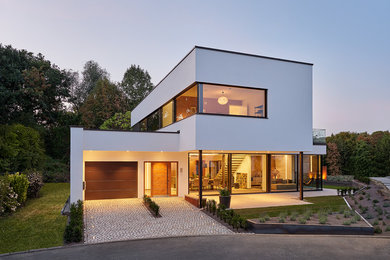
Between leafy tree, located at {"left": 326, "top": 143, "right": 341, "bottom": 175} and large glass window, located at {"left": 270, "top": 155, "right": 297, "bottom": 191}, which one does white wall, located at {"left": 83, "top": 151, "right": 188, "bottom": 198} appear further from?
leafy tree, located at {"left": 326, "top": 143, "right": 341, "bottom": 175}

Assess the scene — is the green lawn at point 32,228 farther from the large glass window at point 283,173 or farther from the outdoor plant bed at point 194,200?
the large glass window at point 283,173

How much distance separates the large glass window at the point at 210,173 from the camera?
15.9 meters

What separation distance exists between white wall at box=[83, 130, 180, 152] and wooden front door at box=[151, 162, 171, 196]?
6.93 ft

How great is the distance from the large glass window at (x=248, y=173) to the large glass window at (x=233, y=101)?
4.14 meters

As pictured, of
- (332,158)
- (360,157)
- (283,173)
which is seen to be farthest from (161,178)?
(360,157)

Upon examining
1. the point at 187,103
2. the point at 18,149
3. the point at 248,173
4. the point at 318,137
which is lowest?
the point at 248,173

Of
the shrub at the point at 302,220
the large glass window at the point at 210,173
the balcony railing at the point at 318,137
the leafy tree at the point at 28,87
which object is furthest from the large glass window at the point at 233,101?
the leafy tree at the point at 28,87

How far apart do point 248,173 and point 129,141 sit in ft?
24.5

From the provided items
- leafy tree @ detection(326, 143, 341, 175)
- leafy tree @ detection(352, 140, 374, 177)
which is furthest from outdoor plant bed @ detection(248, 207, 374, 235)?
leafy tree @ detection(352, 140, 374, 177)

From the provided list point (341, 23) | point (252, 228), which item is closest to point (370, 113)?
point (341, 23)

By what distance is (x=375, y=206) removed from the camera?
1195 cm

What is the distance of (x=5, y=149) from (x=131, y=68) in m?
27.9

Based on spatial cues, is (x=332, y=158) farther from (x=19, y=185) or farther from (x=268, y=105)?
(x=19, y=185)

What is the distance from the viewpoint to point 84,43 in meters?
53.7
